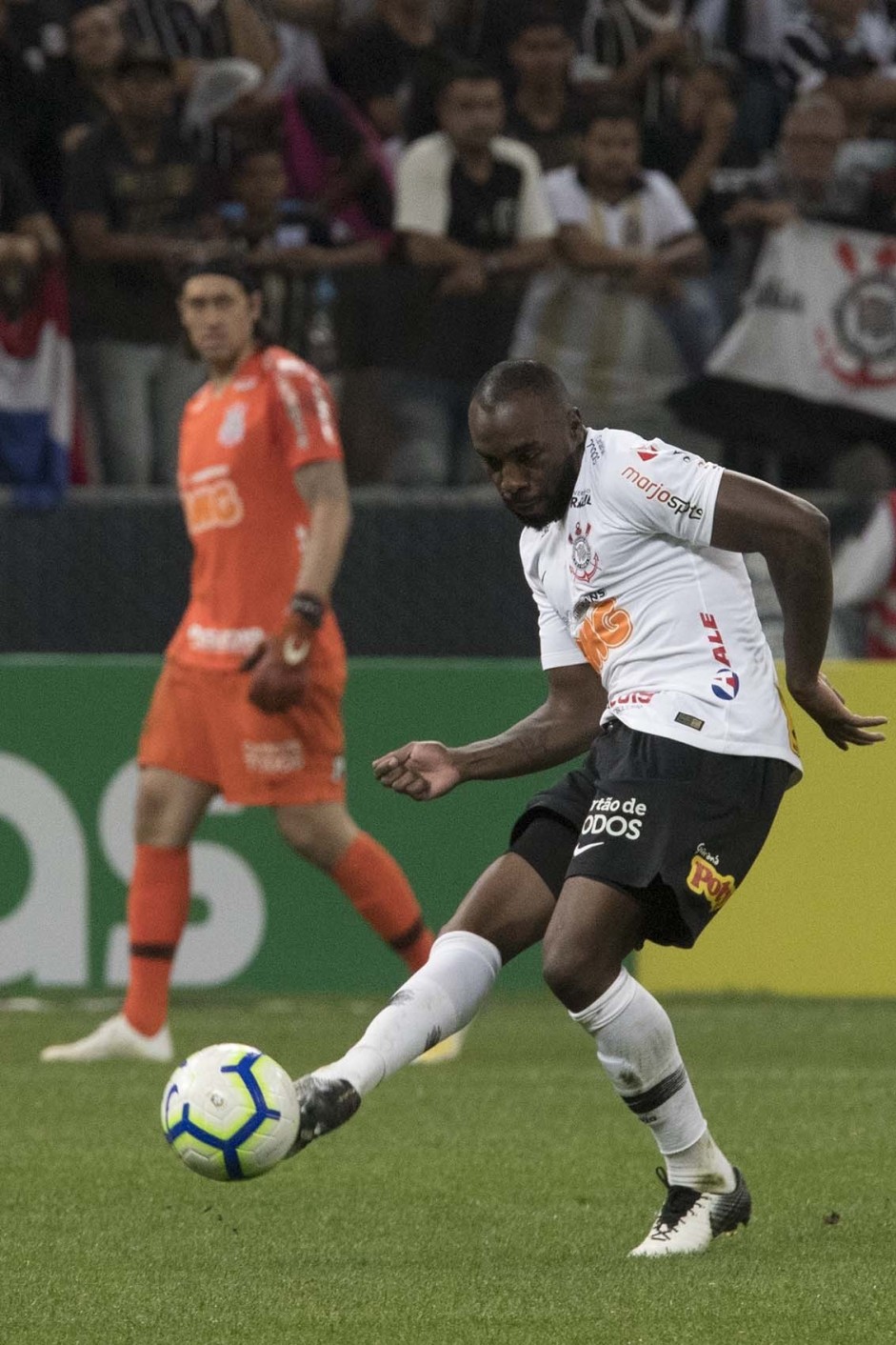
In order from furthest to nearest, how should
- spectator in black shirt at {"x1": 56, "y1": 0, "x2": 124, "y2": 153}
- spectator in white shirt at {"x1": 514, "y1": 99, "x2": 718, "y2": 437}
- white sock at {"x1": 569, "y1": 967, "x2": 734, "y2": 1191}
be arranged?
spectator in black shirt at {"x1": 56, "y1": 0, "x2": 124, "y2": 153}, spectator in white shirt at {"x1": 514, "y1": 99, "x2": 718, "y2": 437}, white sock at {"x1": 569, "y1": 967, "x2": 734, "y2": 1191}

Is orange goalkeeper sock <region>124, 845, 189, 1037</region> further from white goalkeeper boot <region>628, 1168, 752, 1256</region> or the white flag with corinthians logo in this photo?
the white flag with corinthians logo

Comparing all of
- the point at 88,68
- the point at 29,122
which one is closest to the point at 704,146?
the point at 88,68

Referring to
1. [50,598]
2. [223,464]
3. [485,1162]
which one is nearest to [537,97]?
[50,598]

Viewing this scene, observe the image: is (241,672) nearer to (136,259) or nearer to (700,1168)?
(700,1168)

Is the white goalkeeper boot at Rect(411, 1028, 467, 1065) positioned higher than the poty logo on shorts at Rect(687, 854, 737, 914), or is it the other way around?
the poty logo on shorts at Rect(687, 854, 737, 914)

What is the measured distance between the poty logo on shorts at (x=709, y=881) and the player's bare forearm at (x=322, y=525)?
303cm

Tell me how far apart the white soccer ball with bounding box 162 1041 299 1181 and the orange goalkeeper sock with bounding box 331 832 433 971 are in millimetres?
3377

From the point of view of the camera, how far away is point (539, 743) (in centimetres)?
480

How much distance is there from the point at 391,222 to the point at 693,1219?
7351 mm

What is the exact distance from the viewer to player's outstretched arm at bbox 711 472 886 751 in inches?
171

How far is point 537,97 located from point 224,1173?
330 inches

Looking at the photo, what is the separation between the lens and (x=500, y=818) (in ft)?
30.2

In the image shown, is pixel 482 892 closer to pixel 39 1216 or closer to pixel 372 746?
pixel 39 1216

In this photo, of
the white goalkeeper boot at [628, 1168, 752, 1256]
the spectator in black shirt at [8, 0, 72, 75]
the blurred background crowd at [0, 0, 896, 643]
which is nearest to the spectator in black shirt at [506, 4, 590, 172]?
the blurred background crowd at [0, 0, 896, 643]
